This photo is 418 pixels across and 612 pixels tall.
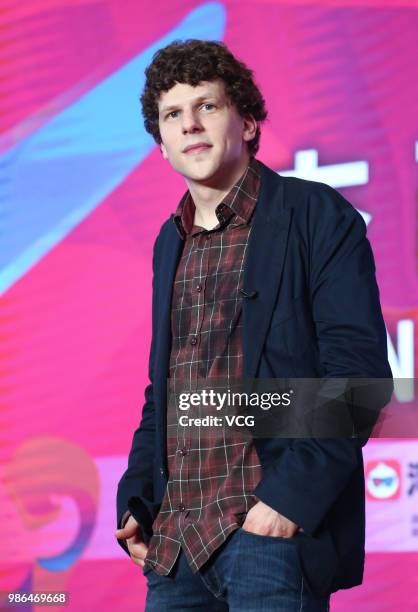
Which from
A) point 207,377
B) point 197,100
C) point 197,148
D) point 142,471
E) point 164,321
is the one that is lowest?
point 142,471

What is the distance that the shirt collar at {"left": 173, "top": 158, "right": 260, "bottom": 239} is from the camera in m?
1.69

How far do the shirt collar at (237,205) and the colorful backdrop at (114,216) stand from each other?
47.2 inches

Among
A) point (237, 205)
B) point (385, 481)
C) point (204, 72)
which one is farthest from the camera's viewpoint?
point (385, 481)

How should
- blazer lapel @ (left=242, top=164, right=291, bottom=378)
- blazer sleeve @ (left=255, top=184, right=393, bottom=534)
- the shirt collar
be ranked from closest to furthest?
1. blazer sleeve @ (left=255, top=184, right=393, bottom=534)
2. blazer lapel @ (left=242, top=164, right=291, bottom=378)
3. the shirt collar

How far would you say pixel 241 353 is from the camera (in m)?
1.57

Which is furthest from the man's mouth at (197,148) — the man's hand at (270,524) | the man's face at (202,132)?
the man's hand at (270,524)

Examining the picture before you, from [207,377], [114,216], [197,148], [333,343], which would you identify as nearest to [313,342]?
[333,343]

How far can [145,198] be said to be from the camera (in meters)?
3.07

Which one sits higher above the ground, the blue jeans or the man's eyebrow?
the man's eyebrow

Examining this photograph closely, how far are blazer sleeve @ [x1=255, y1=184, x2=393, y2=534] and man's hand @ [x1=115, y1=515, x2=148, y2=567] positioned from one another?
37cm

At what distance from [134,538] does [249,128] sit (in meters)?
0.84

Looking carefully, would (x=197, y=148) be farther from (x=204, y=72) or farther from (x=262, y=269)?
(x=262, y=269)

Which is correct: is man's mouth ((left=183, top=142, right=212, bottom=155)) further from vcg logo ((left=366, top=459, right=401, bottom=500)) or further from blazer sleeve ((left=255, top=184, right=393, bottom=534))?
vcg logo ((left=366, top=459, right=401, bottom=500))

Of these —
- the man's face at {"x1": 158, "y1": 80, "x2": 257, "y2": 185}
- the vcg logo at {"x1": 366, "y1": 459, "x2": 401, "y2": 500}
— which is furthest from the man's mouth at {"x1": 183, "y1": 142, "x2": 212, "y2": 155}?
the vcg logo at {"x1": 366, "y1": 459, "x2": 401, "y2": 500}
